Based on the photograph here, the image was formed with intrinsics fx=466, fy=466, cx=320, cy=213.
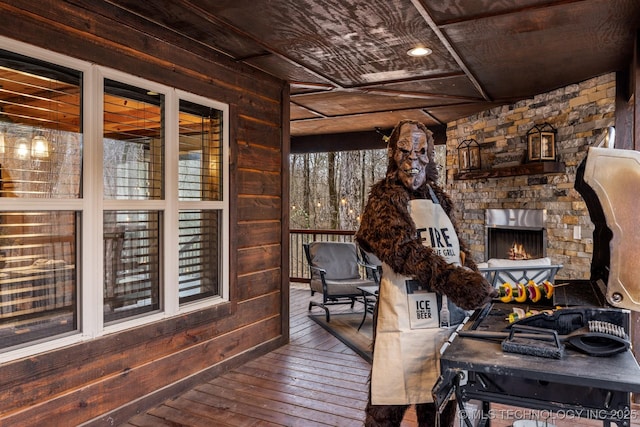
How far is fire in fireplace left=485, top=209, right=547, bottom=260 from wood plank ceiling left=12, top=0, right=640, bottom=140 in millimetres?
1299

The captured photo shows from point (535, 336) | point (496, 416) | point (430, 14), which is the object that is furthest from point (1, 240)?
point (496, 416)

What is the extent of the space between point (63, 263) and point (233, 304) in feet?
4.47

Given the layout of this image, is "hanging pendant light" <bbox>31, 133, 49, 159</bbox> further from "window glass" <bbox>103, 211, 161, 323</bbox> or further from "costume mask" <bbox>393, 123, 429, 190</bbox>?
"costume mask" <bbox>393, 123, 429, 190</bbox>

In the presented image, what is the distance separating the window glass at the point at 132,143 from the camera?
2609 millimetres

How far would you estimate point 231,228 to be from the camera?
3451 mm

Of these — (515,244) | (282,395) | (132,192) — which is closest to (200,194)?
(132,192)

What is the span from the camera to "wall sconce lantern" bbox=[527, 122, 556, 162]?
179 inches

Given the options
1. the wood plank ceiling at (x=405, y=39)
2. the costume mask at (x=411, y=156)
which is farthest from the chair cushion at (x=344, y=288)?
the costume mask at (x=411, y=156)

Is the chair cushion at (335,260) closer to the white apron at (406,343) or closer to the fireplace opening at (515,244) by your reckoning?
the fireplace opening at (515,244)

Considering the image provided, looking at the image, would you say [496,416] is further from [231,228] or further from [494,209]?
[494,209]

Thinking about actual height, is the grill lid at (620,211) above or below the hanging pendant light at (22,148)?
below

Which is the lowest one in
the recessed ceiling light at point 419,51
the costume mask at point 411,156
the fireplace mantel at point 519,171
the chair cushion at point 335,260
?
the chair cushion at point 335,260

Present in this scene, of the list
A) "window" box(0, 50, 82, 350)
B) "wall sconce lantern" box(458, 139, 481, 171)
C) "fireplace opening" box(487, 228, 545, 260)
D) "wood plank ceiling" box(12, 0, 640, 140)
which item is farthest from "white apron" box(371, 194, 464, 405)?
"wall sconce lantern" box(458, 139, 481, 171)

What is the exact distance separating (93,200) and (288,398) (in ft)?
5.58
